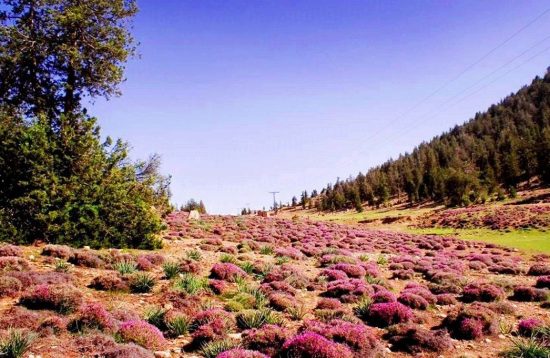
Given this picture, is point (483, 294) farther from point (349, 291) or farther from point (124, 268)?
point (124, 268)

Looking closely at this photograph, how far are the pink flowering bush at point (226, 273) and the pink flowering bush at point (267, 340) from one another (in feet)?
20.0

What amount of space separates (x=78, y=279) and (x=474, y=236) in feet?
164

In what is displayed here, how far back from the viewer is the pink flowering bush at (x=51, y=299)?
30.4 ft

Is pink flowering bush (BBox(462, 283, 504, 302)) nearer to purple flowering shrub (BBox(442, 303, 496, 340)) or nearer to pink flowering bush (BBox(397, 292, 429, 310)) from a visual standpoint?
pink flowering bush (BBox(397, 292, 429, 310))

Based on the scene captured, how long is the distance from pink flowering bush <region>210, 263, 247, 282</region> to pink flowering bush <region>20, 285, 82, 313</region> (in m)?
6.18

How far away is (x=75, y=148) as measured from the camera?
18656 mm

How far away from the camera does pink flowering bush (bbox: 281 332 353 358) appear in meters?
Result: 7.64

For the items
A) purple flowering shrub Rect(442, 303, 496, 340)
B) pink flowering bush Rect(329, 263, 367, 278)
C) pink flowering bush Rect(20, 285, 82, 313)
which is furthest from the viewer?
pink flowering bush Rect(329, 263, 367, 278)

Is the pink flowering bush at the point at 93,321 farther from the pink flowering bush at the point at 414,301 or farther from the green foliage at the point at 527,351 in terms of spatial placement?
the pink flowering bush at the point at 414,301

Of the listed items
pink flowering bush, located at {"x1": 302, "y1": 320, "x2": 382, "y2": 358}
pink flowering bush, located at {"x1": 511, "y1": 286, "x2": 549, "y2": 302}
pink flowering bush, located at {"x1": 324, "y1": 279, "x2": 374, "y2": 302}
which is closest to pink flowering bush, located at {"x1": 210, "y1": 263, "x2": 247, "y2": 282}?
pink flowering bush, located at {"x1": 324, "y1": 279, "x2": 374, "y2": 302}

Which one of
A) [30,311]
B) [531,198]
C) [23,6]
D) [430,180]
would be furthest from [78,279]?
[430,180]

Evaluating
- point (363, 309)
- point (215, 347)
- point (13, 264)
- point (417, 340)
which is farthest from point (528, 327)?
point (13, 264)

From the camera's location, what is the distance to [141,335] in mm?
8234

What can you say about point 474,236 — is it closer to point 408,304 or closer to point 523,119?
point 408,304
